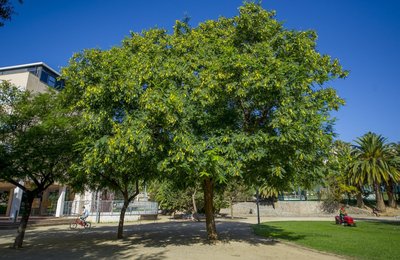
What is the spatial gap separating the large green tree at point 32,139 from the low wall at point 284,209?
127 ft

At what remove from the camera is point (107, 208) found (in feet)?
115

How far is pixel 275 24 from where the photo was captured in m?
15.6

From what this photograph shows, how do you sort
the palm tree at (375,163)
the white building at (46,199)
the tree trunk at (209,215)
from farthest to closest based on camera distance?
the palm tree at (375,163) → the white building at (46,199) → the tree trunk at (209,215)

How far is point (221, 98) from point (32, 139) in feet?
30.1

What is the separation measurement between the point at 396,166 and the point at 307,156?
43556mm

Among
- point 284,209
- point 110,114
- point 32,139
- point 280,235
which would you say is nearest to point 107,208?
point 280,235

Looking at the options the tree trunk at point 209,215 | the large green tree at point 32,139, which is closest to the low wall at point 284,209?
the tree trunk at point 209,215

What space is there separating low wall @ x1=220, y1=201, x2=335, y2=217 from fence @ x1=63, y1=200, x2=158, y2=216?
15726 mm

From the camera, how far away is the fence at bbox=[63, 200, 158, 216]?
3456 centimetres

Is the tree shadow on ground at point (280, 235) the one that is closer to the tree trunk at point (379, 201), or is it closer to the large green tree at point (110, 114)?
the large green tree at point (110, 114)

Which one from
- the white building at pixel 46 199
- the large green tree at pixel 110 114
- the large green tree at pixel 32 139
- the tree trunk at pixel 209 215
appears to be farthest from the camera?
the white building at pixel 46 199

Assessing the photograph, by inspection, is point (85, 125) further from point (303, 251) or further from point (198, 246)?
point (303, 251)

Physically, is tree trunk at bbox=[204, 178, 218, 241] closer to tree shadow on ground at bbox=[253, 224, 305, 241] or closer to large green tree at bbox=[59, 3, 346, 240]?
large green tree at bbox=[59, 3, 346, 240]

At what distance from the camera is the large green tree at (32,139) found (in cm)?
1387
